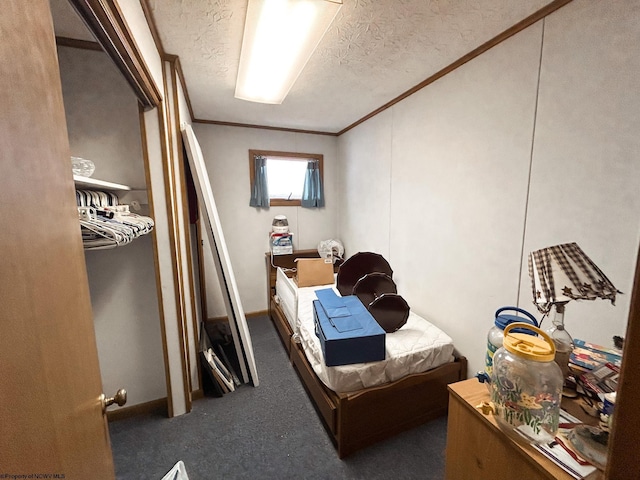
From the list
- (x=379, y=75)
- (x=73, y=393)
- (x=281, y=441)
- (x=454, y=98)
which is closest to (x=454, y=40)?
(x=454, y=98)

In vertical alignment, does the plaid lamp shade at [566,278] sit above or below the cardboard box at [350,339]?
above

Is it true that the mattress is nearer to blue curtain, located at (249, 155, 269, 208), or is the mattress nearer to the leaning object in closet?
the leaning object in closet

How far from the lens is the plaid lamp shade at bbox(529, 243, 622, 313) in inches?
33.4

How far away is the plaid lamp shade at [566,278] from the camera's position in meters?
0.85

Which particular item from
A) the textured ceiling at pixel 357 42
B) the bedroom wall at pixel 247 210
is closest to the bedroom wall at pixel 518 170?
the textured ceiling at pixel 357 42

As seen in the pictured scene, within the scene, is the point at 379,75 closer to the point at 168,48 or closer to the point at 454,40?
the point at 454,40

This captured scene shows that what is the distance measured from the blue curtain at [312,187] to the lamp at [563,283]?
109 inches

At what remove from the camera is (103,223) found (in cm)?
114

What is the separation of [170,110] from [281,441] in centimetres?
225

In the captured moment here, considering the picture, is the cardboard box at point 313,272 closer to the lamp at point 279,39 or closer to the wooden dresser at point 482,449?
the lamp at point 279,39

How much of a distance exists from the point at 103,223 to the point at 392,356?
168 cm

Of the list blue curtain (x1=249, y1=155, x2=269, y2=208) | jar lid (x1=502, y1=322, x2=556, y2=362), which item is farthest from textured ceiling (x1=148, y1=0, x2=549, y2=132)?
jar lid (x1=502, y1=322, x2=556, y2=362)

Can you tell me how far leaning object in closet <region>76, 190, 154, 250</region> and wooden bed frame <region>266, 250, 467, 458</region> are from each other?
1405mm

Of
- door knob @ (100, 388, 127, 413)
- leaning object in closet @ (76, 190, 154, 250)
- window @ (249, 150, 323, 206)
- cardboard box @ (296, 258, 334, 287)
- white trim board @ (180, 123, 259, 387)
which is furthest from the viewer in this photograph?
window @ (249, 150, 323, 206)
